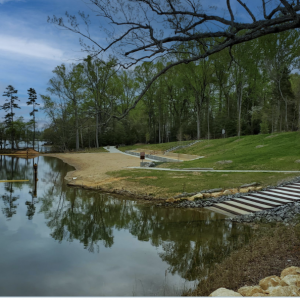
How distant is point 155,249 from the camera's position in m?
6.35

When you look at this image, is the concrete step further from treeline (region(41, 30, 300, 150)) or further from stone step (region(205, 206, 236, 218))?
treeline (region(41, 30, 300, 150))

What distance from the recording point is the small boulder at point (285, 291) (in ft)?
10.5

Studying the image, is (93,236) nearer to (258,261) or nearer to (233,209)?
(258,261)

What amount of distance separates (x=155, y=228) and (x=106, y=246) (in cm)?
206

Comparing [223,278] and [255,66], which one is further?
[255,66]

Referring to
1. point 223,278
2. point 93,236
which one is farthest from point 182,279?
point 93,236

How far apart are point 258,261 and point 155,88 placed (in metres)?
40.1

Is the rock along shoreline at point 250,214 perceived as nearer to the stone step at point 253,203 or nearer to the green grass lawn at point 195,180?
the stone step at point 253,203

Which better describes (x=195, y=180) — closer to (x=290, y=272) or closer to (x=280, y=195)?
(x=280, y=195)

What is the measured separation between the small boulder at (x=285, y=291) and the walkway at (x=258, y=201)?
5589mm

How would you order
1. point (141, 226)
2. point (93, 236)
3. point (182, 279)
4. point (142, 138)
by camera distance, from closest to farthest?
point (182, 279) < point (93, 236) < point (141, 226) < point (142, 138)

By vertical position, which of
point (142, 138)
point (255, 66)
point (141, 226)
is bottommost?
point (141, 226)

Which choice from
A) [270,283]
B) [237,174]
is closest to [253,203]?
[237,174]

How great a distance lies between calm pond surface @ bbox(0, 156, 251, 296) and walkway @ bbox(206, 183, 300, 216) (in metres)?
0.57
